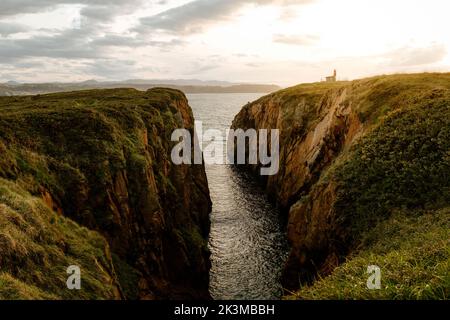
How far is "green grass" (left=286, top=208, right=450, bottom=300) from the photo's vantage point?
11.3 meters

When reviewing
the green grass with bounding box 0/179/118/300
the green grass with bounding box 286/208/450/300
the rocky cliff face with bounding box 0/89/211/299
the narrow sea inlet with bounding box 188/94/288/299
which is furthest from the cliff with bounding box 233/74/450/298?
the rocky cliff face with bounding box 0/89/211/299

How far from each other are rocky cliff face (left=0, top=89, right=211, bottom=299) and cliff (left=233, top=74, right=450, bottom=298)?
36.8 feet

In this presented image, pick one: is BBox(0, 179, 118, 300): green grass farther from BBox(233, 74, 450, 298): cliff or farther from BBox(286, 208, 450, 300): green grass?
BBox(233, 74, 450, 298): cliff

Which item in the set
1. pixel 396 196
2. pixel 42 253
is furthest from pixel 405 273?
pixel 396 196

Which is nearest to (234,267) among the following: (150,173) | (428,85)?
(150,173)

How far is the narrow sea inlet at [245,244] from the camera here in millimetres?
39188

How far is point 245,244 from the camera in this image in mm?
48375

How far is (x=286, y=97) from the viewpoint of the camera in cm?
8125

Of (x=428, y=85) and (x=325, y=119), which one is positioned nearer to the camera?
(x=428, y=85)

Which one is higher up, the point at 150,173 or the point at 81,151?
the point at 81,151

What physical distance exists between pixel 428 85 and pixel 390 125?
34.6ft

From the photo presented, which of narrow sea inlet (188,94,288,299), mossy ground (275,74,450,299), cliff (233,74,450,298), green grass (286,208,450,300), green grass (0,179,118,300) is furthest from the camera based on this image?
narrow sea inlet (188,94,288,299)

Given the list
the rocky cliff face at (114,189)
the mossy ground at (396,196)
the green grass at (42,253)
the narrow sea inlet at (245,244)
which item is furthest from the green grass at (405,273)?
the narrow sea inlet at (245,244)
